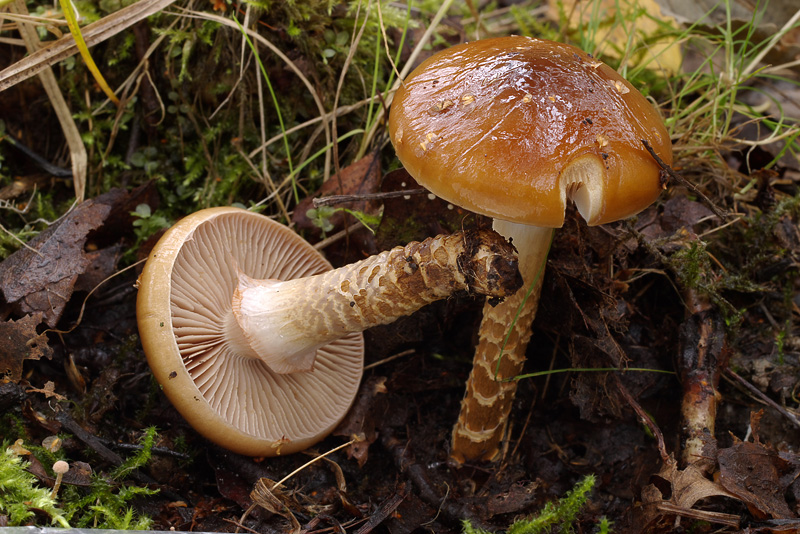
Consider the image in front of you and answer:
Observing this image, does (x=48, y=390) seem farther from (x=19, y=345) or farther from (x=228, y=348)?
(x=228, y=348)

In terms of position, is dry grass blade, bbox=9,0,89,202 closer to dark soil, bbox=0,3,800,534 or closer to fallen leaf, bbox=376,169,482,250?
dark soil, bbox=0,3,800,534

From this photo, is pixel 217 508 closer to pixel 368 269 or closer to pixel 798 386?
pixel 368 269

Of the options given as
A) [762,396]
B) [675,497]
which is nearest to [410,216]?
[675,497]

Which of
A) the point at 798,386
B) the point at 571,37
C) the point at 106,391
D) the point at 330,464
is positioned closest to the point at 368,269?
the point at 330,464

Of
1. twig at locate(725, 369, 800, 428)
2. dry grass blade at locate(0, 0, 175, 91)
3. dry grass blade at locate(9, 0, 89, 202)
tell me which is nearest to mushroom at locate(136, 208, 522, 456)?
dry grass blade at locate(9, 0, 89, 202)

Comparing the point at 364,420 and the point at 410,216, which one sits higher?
the point at 410,216

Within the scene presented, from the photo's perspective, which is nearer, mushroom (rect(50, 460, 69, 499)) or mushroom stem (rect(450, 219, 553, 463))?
mushroom (rect(50, 460, 69, 499))
